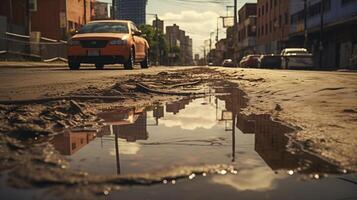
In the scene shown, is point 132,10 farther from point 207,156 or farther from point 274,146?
point 207,156

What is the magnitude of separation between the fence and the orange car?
10.8 metres

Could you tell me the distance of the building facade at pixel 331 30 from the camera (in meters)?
32.7

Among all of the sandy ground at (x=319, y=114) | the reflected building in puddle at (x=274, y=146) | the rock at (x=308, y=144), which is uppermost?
the sandy ground at (x=319, y=114)

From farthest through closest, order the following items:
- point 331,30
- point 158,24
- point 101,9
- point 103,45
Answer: point 158,24 < point 101,9 < point 331,30 < point 103,45

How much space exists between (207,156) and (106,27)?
12134 millimetres

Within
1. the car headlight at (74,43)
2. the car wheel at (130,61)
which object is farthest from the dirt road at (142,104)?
the car wheel at (130,61)

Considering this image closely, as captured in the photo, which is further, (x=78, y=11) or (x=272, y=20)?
(x=272, y=20)

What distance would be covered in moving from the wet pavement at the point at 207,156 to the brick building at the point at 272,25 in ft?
165

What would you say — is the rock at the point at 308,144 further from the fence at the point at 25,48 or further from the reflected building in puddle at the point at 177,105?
the fence at the point at 25,48

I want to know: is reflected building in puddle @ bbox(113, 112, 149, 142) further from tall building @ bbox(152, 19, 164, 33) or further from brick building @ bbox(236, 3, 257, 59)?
tall building @ bbox(152, 19, 164, 33)

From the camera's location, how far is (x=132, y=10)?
77125 mm

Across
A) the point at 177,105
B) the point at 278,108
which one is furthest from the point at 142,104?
the point at 278,108

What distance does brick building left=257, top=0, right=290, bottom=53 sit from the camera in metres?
55.2

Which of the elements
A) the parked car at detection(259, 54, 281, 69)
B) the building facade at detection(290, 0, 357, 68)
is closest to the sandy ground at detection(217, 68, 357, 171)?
the parked car at detection(259, 54, 281, 69)
